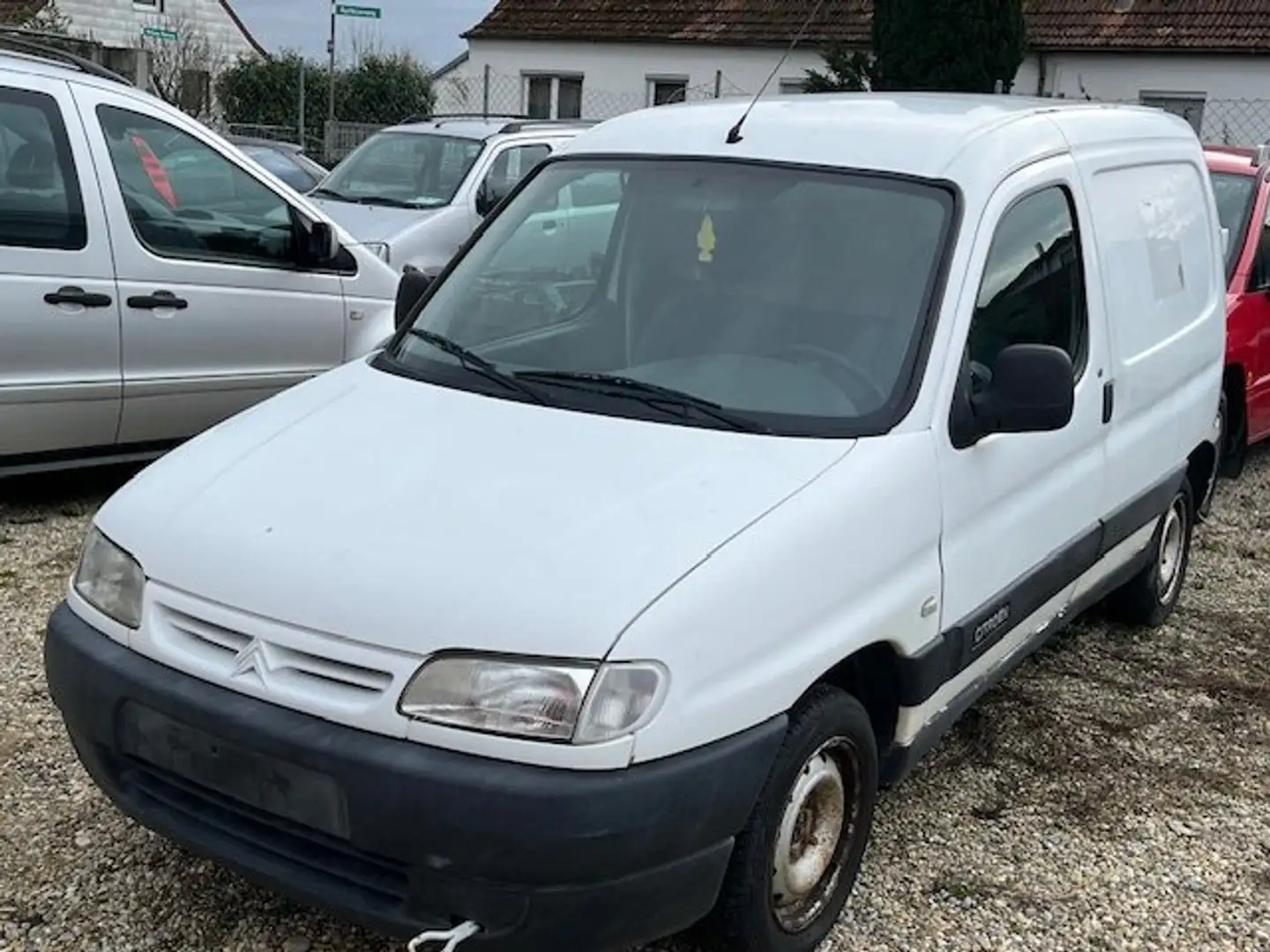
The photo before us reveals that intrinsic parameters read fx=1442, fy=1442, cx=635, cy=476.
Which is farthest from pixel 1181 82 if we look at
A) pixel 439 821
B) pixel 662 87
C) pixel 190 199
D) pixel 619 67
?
pixel 439 821

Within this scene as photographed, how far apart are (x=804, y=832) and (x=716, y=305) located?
52.8 inches

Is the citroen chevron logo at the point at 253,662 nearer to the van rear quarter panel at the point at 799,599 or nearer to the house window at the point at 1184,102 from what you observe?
the van rear quarter panel at the point at 799,599

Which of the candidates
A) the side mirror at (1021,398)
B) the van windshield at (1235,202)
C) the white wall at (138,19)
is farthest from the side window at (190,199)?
the white wall at (138,19)

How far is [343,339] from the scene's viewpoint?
6.89 metres

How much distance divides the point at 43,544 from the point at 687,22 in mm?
22340

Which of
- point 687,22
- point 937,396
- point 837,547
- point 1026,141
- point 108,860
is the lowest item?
point 108,860

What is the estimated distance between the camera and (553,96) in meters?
27.9

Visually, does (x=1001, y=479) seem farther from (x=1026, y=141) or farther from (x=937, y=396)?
(x=1026, y=141)

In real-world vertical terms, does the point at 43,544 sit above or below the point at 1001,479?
below

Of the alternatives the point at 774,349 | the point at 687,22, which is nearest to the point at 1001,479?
the point at 774,349

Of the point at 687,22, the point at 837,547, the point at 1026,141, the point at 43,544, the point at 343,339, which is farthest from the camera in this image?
the point at 687,22

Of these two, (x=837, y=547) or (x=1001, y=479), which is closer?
(x=837, y=547)

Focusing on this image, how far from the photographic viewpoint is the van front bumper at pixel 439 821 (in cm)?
260

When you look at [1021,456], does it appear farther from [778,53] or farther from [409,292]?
[778,53]
